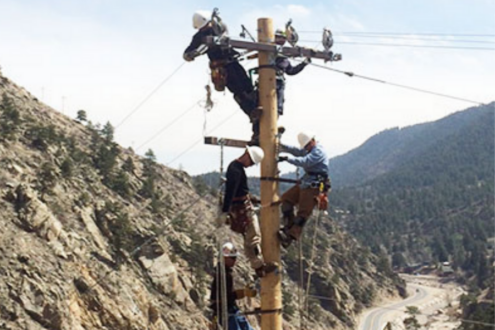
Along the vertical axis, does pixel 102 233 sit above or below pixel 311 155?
above

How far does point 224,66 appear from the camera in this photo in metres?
8.84

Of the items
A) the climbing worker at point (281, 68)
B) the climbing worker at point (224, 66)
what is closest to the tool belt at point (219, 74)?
the climbing worker at point (224, 66)

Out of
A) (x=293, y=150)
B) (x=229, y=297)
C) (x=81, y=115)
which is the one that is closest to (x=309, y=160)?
(x=293, y=150)

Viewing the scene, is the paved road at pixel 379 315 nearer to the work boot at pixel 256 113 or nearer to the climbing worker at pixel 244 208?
the climbing worker at pixel 244 208

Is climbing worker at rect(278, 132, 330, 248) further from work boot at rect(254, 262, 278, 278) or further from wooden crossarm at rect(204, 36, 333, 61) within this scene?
wooden crossarm at rect(204, 36, 333, 61)

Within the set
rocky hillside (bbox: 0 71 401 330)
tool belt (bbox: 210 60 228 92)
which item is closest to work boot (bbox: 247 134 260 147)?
tool belt (bbox: 210 60 228 92)

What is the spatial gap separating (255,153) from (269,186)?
0.49 m

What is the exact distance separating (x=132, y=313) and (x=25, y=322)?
6278 mm

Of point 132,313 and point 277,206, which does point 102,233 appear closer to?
point 132,313

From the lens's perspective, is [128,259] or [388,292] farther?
[388,292]

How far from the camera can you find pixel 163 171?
6281 centimetres

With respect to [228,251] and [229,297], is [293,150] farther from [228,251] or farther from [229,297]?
[229,297]

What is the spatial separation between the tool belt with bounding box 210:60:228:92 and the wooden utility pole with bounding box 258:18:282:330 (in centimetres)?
84

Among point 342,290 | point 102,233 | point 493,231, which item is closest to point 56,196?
point 102,233
